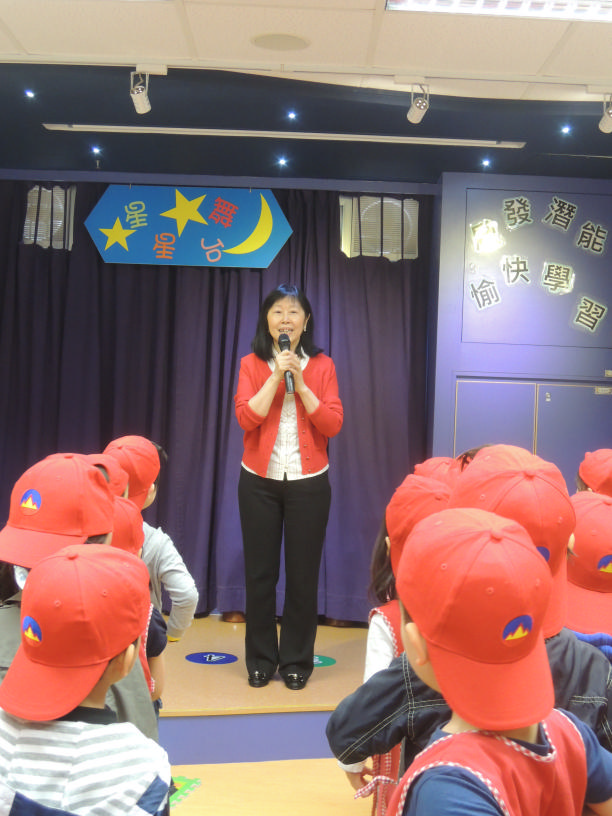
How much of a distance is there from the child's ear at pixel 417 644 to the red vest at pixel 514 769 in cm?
9

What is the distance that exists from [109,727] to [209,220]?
3.27 meters

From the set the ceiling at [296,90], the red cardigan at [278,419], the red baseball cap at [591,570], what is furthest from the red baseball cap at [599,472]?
the ceiling at [296,90]

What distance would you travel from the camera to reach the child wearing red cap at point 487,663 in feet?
2.96

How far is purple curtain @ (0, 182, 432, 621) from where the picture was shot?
4.12 metres

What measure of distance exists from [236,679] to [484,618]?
8.09 ft

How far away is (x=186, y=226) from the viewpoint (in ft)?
13.5

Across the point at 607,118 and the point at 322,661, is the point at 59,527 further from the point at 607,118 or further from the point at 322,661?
the point at 607,118

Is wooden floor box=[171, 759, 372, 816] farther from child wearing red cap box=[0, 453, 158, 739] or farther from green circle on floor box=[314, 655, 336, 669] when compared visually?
child wearing red cap box=[0, 453, 158, 739]

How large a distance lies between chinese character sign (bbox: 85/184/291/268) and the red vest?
3.36 m

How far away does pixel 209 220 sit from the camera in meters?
4.12

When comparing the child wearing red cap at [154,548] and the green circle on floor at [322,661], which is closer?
the child wearing red cap at [154,548]

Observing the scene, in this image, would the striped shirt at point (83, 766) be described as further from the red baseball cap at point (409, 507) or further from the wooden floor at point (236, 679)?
the wooden floor at point (236, 679)

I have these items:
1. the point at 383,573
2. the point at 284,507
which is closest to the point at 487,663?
the point at 383,573

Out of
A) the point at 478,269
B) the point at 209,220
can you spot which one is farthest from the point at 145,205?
the point at 478,269
